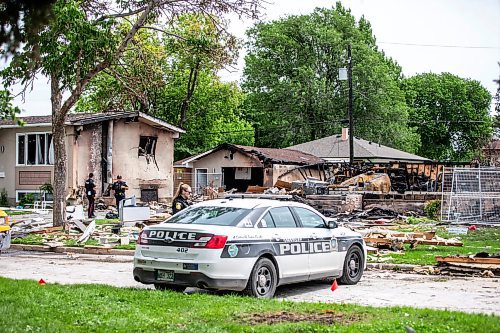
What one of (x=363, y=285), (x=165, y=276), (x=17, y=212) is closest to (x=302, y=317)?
(x=165, y=276)

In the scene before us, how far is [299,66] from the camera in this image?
67.6 metres

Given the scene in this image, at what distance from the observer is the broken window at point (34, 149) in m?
37.5

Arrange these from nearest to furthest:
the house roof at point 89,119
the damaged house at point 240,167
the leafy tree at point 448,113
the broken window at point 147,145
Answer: the house roof at point 89,119
the broken window at point 147,145
the damaged house at point 240,167
the leafy tree at point 448,113

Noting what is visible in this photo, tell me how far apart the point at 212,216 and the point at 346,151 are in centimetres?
4678

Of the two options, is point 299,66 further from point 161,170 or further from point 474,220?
point 474,220

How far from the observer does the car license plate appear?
11.3 m

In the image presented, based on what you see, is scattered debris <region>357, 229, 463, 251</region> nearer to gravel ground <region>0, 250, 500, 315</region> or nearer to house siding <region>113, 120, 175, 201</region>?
gravel ground <region>0, 250, 500, 315</region>

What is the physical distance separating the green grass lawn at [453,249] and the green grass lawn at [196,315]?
273 inches

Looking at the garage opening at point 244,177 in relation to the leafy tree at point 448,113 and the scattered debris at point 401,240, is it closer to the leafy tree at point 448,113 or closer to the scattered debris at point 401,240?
the scattered debris at point 401,240

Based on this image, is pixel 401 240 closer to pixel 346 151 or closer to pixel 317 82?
pixel 346 151

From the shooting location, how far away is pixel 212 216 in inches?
471

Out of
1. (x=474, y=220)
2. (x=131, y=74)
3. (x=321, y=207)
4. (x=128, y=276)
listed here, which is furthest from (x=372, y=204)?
(x=128, y=276)

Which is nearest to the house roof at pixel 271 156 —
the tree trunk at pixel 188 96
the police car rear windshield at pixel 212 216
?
the tree trunk at pixel 188 96

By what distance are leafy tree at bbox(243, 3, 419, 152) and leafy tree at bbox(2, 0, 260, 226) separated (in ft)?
136
